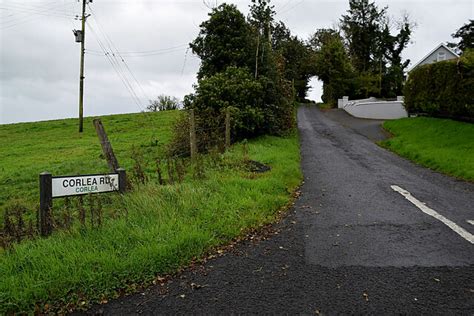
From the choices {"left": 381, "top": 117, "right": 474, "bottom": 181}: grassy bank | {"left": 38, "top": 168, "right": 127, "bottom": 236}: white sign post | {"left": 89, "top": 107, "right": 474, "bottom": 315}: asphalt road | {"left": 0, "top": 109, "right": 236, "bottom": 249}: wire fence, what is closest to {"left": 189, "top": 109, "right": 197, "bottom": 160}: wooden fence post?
{"left": 0, "top": 109, "right": 236, "bottom": 249}: wire fence

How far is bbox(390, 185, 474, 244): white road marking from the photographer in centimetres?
558

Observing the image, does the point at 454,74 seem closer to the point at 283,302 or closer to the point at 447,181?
the point at 447,181

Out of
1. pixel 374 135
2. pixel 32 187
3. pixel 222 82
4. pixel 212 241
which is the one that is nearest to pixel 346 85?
pixel 374 135

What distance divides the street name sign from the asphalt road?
2019mm

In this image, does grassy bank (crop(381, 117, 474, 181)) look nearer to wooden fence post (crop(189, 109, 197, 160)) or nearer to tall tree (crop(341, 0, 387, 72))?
wooden fence post (crop(189, 109, 197, 160))

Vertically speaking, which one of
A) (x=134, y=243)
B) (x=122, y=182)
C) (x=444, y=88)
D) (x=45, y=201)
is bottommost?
→ (x=134, y=243)

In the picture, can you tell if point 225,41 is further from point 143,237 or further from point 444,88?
point 143,237

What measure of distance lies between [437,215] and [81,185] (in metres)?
5.85

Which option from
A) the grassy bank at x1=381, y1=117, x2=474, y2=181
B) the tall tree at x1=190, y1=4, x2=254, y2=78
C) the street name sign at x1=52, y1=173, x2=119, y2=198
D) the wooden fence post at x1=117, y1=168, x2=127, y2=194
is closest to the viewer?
the street name sign at x1=52, y1=173, x2=119, y2=198

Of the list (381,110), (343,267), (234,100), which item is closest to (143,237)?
(343,267)

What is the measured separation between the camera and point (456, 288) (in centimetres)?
395

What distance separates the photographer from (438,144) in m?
15.2

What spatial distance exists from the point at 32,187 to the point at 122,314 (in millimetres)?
9374

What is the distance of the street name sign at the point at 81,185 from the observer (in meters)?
5.22
